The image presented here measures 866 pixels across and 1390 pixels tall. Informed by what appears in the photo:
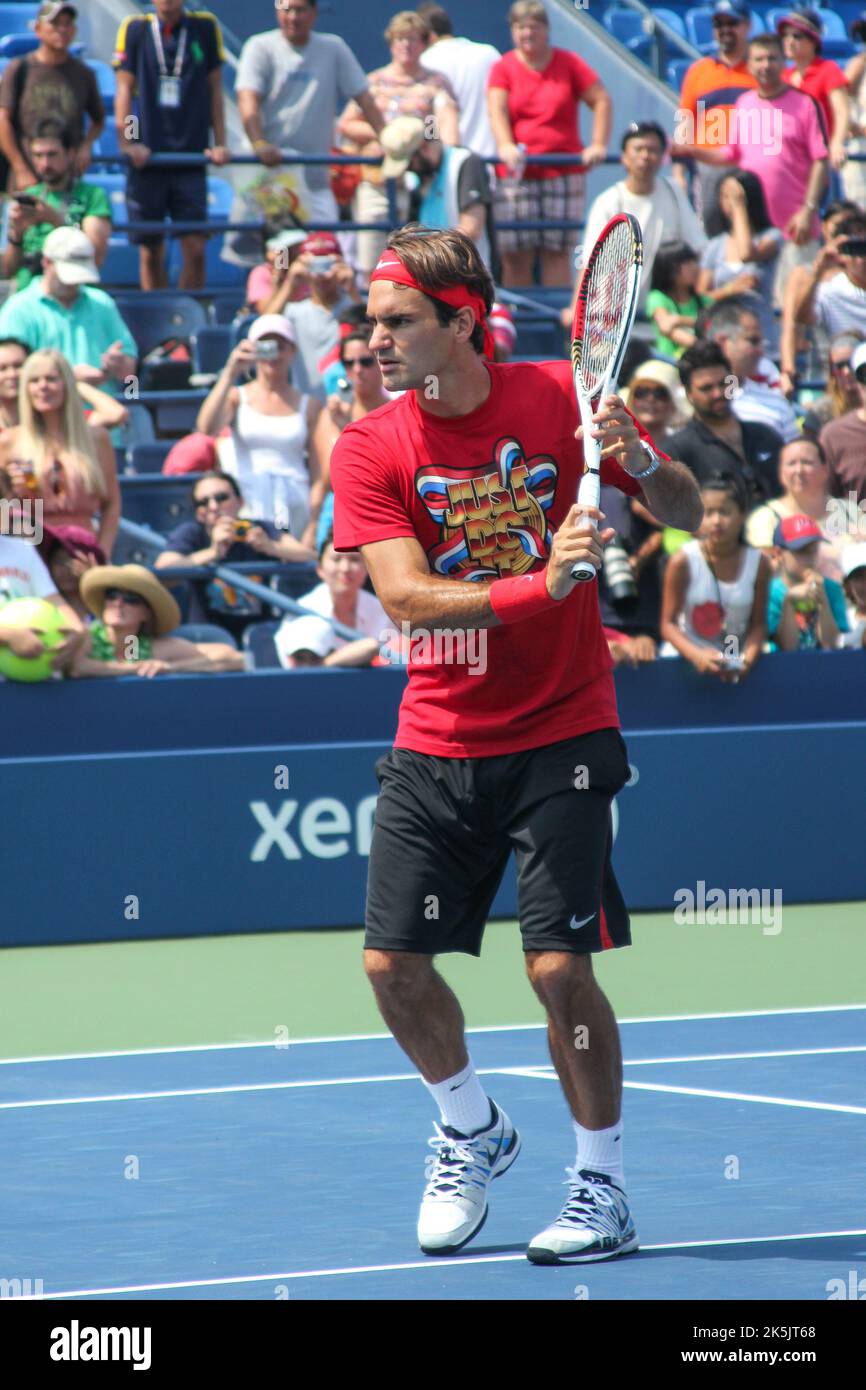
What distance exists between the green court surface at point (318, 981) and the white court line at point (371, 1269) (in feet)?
9.56

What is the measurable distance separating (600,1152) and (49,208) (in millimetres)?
8124

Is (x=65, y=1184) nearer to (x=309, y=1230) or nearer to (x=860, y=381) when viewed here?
(x=309, y=1230)

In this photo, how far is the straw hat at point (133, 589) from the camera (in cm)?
909

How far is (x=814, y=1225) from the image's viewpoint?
4727mm

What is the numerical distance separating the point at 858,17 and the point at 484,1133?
16525mm

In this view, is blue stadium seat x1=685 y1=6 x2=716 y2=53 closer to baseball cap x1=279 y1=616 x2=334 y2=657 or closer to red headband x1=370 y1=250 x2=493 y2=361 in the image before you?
baseball cap x1=279 y1=616 x2=334 y2=657

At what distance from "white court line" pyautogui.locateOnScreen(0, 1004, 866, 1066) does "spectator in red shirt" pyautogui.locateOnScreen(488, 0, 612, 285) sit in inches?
278

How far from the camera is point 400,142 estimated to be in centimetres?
1259

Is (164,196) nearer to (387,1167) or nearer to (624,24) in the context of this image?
(624,24)

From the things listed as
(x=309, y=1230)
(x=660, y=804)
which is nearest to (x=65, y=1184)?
(x=309, y=1230)

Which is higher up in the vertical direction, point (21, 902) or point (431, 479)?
point (431, 479)

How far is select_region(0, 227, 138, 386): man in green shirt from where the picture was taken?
Answer: 11.0m

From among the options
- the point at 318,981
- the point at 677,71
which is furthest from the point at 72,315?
the point at 677,71

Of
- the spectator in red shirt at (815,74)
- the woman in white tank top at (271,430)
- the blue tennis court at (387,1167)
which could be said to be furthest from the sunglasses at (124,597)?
the spectator in red shirt at (815,74)
